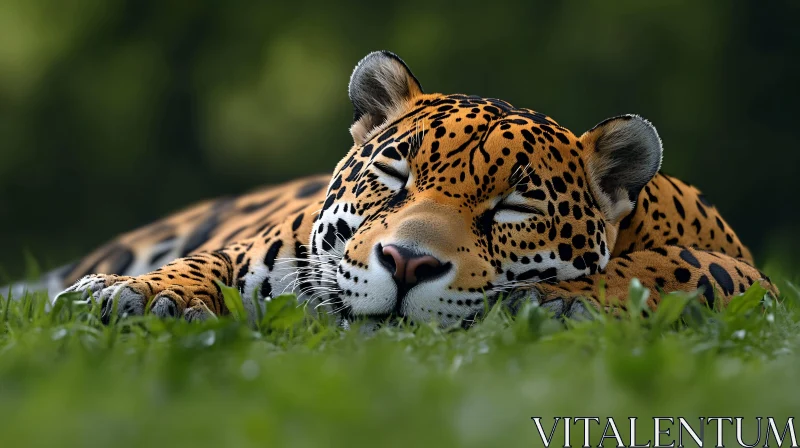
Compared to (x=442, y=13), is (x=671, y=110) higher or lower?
lower

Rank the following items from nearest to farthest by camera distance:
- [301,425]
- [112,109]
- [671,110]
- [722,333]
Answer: [301,425]
[722,333]
[671,110]
[112,109]

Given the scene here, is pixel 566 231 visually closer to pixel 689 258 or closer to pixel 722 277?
pixel 689 258

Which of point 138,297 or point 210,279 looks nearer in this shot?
point 138,297

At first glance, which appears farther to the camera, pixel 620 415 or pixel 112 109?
pixel 112 109

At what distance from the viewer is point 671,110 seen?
40.2 ft

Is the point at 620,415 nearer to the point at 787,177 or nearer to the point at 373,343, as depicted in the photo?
the point at 373,343

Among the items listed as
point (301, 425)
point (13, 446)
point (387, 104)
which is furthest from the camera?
point (387, 104)

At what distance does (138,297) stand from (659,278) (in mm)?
2159

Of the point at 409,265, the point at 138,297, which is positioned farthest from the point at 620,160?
the point at 138,297

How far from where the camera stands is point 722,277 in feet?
14.6

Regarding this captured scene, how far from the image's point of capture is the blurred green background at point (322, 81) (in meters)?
12.2

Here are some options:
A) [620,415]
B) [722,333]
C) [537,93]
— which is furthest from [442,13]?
[620,415]

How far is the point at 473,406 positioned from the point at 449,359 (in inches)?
32.6

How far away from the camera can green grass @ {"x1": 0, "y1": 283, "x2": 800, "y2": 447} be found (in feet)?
7.39
